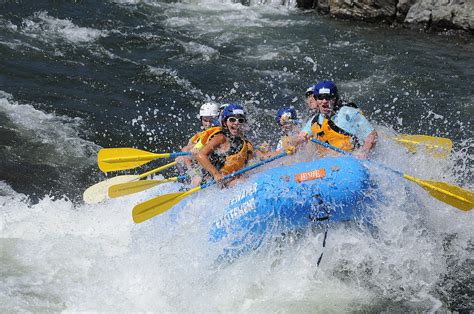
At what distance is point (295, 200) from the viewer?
19.3 ft

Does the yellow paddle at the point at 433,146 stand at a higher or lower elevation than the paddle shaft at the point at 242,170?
higher

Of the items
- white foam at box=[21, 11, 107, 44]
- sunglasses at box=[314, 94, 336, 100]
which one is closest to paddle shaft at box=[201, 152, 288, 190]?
sunglasses at box=[314, 94, 336, 100]

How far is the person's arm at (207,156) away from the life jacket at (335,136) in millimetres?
1060

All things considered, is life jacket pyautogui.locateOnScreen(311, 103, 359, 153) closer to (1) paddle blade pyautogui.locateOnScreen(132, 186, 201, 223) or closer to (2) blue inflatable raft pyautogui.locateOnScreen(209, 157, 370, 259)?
(2) blue inflatable raft pyautogui.locateOnScreen(209, 157, 370, 259)

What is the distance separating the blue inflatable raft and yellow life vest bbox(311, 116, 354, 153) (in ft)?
2.29

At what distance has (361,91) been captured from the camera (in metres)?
11.6

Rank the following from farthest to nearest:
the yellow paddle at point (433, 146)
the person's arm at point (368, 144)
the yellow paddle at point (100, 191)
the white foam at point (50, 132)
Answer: the white foam at point (50, 132)
the yellow paddle at point (100, 191)
the yellow paddle at point (433, 146)
the person's arm at point (368, 144)

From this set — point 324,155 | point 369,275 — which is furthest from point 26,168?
point 369,275

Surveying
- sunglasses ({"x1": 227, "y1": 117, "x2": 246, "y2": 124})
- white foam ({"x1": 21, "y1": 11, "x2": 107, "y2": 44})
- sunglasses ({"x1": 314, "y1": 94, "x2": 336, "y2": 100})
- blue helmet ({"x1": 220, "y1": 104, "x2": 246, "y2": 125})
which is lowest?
white foam ({"x1": 21, "y1": 11, "x2": 107, "y2": 44})

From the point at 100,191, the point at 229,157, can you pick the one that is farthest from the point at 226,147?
the point at 100,191

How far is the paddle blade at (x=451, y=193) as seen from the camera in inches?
237

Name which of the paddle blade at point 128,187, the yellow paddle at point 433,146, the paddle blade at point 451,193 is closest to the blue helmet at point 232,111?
the paddle blade at point 128,187

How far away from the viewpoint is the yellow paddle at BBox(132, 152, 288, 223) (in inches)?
247

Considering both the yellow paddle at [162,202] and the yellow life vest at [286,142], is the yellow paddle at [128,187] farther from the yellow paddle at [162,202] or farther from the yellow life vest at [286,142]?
the yellow life vest at [286,142]
